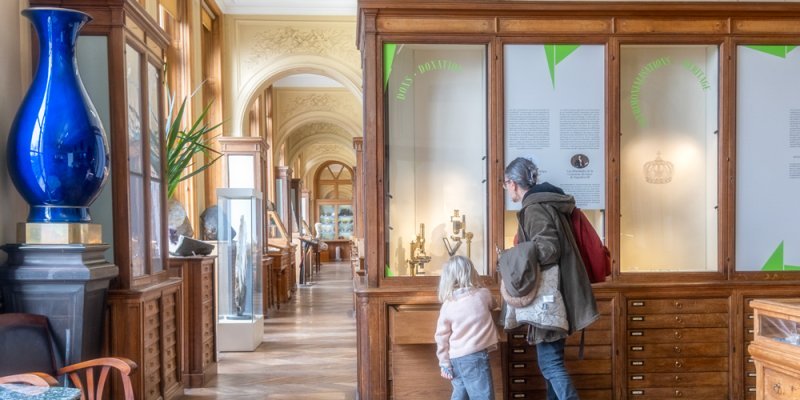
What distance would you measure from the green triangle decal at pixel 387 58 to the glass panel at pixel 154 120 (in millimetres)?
1544

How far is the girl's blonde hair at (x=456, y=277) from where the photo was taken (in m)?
3.58

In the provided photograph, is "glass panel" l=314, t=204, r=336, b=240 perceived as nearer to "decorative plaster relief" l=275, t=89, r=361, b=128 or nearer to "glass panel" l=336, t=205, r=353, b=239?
"glass panel" l=336, t=205, r=353, b=239

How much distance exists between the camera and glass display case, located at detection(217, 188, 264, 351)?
23.2 ft

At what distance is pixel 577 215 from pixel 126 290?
103 inches

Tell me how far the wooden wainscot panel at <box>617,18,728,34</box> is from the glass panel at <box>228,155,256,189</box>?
614cm

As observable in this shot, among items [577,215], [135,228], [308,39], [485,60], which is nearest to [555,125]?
[485,60]

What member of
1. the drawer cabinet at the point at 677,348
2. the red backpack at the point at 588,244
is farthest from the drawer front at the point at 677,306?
the red backpack at the point at 588,244

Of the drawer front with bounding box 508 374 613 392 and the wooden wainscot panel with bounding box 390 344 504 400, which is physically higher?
the wooden wainscot panel with bounding box 390 344 504 400

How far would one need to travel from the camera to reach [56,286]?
3.37 meters

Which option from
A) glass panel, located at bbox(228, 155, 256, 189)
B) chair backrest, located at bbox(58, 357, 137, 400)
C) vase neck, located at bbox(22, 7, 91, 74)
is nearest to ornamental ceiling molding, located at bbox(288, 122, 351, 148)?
glass panel, located at bbox(228, 155, 256, 189)

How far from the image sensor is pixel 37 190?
11.2 feet

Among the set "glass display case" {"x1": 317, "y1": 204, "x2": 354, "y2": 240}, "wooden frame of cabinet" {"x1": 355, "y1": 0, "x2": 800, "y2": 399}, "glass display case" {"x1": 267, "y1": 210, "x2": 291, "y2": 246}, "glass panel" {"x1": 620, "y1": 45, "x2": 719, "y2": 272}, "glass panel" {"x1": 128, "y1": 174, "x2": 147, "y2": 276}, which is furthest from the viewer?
"glass display case" {"x1": 317, "y1": 204, "x2": 354, "y2": 240}

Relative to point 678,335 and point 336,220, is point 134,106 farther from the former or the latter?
point 336,220

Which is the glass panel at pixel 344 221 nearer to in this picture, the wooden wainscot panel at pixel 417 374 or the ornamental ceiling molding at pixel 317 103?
the ornamental ceiling molding at pixel 317 103
